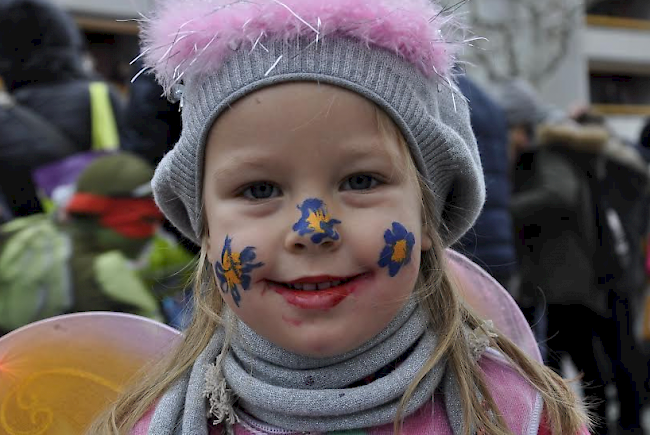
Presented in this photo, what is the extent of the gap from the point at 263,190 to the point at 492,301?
0.64 meters

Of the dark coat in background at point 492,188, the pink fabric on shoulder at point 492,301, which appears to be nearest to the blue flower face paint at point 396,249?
the pink fabric on shoulder at point 492,301

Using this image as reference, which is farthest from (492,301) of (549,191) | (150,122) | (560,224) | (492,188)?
(560,224)

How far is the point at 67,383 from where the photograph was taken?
148cm

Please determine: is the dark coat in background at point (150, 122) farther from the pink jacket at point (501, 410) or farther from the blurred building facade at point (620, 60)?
the blurred building facade at point (620, 60)

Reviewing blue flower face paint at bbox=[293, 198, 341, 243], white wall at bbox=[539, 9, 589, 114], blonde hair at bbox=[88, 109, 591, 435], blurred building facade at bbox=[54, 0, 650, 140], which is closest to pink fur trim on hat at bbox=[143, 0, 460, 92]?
blonde hair at bbox=[88, 109, 591, 435]

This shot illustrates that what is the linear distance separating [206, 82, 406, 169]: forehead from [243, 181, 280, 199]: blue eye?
0.05m

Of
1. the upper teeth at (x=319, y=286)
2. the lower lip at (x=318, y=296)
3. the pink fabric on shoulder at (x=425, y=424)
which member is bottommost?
the pink fabric on shoulder at (x=425, y=424)

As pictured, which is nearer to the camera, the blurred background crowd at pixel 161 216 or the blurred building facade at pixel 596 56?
the blurred background crowd at pixel 161 216

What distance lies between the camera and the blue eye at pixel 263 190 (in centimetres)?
124

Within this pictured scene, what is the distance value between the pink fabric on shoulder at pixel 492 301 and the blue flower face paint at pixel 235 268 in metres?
0.51

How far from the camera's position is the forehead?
1.20 meters

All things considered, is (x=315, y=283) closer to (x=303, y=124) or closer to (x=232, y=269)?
(x=232, y=269)

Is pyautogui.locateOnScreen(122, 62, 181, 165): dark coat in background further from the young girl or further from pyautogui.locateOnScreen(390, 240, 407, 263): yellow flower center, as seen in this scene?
pyautogui.locateOnScreen(390, 240, 407, 263): yellow flower center

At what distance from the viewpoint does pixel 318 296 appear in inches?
47.7
